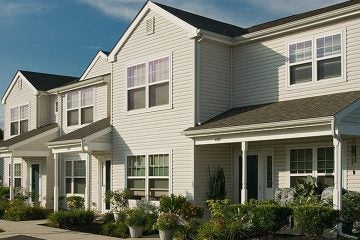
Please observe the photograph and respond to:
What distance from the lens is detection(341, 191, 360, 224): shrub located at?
13.9m

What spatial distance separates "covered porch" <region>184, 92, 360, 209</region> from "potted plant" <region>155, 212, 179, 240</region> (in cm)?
245

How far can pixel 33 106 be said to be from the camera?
1166 inches

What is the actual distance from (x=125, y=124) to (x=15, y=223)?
5.81 meters

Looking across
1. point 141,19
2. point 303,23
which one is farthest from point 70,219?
point 303,23

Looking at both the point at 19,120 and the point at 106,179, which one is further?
the point at 19,120

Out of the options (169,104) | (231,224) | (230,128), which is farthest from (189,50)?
(231,224)

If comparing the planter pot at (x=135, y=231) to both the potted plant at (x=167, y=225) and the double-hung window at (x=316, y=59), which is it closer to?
the potted plant at (x=167, y=225)

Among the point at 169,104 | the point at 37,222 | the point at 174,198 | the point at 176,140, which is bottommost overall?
the point at 37,222

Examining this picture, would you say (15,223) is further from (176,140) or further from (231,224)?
(231,224)

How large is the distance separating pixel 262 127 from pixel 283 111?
111 cm

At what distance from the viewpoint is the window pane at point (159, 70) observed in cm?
1938

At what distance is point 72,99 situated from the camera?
26.1m

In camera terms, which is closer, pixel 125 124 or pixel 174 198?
pixel 174 198

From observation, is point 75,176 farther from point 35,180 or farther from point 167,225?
point 167,225
